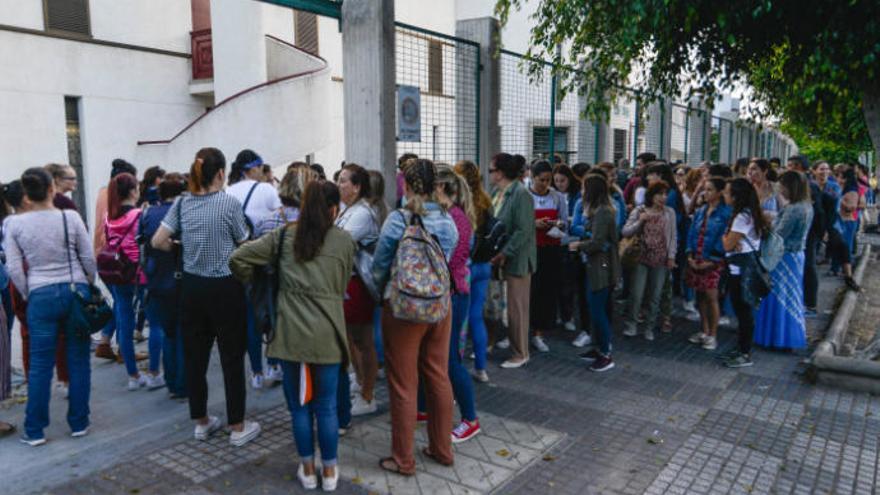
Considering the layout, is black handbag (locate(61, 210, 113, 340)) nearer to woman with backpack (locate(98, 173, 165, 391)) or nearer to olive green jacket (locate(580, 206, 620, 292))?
woman with backpack (locate(98, 173, 165, 391))

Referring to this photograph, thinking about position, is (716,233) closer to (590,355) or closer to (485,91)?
(590,355)

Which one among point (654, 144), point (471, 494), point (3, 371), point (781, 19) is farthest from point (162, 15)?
point (471, 494)

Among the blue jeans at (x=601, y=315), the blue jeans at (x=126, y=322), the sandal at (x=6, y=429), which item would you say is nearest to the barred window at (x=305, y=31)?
the blue jeans at (x=126, y=322)

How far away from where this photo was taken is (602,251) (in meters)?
6.19

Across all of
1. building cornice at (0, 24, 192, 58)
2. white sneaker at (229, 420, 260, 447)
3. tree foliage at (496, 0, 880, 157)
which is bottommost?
white sneaker at (229, 420, 260, 447)

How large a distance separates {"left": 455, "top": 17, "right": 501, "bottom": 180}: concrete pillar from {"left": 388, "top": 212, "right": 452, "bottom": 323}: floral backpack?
174 inches

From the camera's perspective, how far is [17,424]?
5.16 meters

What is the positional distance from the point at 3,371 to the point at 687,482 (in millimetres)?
4818

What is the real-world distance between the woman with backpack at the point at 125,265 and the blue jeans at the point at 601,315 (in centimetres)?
385

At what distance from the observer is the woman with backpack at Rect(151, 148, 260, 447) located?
4488 millimetres

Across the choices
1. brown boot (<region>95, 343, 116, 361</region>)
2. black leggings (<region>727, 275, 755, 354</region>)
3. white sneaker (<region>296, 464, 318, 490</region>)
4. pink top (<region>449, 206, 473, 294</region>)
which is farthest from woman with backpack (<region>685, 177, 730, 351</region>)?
brown boot (<region>95, 343, 116, 361</region>)

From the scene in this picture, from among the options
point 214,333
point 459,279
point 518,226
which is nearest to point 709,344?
point 518,226

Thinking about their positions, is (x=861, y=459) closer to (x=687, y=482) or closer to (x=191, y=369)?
(x=687, y=482)

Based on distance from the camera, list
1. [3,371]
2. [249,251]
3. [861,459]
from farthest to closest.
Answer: [3,371], [861,459], [249,251]
